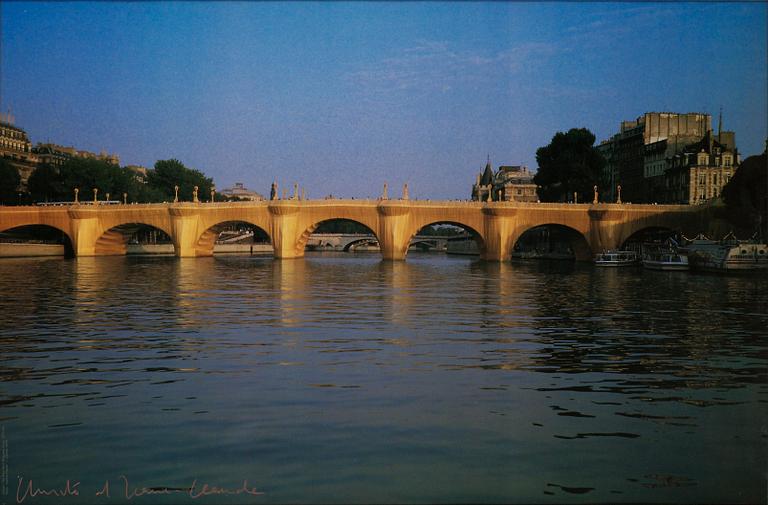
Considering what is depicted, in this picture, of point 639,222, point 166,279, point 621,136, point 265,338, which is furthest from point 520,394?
point 621,136

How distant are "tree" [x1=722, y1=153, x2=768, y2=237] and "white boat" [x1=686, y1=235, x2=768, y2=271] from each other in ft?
18.0

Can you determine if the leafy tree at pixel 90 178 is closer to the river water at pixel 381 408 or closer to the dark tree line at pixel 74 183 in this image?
the dark tree line at pixel 74 183

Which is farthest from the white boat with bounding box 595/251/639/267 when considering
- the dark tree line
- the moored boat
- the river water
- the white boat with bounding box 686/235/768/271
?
the dark tree line

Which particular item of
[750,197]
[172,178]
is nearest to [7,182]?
Result: [172,178]

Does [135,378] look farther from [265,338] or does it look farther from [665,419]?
[665,419]

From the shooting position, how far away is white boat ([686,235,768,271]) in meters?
57.0

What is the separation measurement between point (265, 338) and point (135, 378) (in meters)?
5.84

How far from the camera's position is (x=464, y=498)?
26.6 feet

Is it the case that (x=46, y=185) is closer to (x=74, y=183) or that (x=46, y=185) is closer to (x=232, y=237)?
(x=74, y=183)

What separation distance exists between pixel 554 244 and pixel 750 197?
4407 cm

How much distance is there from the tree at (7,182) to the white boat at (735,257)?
8556 cm

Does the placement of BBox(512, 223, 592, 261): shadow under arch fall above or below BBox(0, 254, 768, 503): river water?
above
